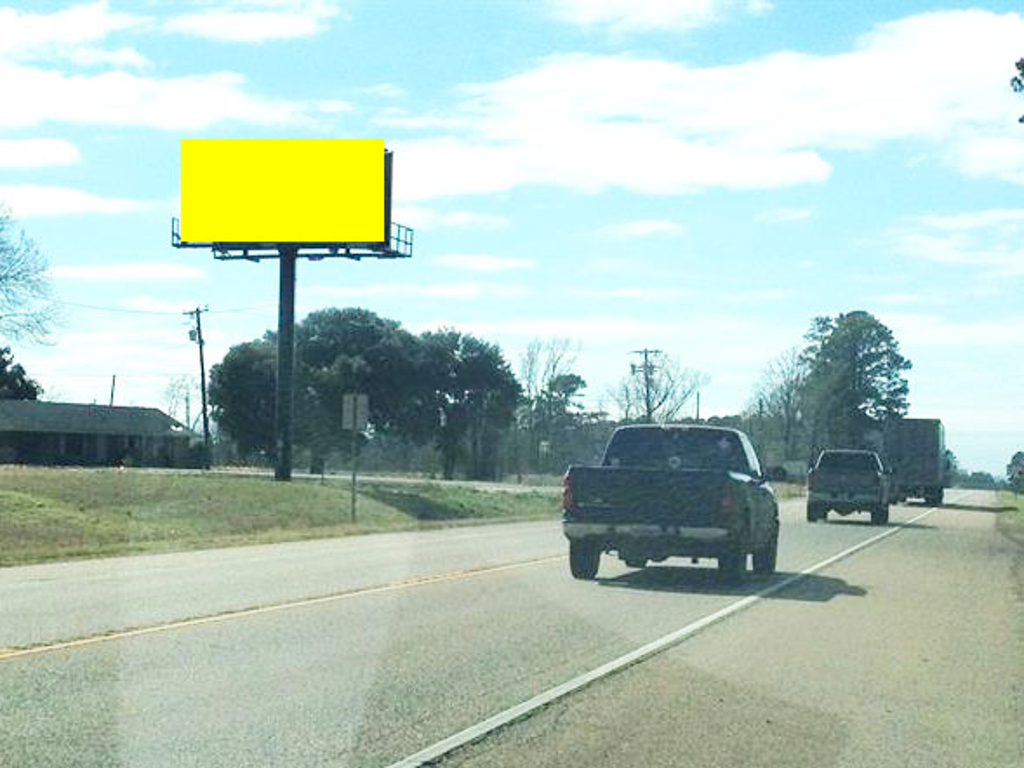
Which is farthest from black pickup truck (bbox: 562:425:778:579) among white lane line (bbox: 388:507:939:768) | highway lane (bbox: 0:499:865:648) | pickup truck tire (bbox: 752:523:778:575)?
highway lane (bbox: 0:499:865:648)

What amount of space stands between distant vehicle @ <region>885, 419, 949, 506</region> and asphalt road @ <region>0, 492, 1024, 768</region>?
45368 millimetres

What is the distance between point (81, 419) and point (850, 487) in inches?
2005

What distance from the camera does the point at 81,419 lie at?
80.8m

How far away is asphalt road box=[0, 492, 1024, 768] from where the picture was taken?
8.69 metres

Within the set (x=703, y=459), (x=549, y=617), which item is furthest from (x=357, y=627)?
(x=703, y=459)

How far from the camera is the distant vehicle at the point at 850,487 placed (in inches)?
1655

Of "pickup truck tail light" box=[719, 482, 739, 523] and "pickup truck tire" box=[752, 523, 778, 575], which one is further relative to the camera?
"pickup truck tire" box=[752, 523, 778, 575]

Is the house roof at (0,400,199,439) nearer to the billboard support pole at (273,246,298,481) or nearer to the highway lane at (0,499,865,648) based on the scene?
the billboard support pole at (273,246,298,481)

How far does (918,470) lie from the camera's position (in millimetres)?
65625

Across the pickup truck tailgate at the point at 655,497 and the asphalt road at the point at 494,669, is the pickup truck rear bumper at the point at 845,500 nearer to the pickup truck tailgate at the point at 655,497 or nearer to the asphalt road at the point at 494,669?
the asphalt road at the point at 494,669

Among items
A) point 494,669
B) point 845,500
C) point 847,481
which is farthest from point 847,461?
point 494,669

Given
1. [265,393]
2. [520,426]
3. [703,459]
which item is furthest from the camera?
[520,426]

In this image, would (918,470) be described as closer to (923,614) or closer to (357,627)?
(923,614)

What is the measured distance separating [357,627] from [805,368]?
10725 centimetres
